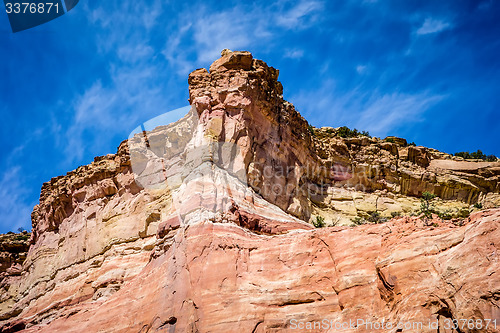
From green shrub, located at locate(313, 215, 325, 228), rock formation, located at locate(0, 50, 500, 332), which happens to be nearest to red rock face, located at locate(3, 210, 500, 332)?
rock formation, located at locate(0, 50, 500, 332)

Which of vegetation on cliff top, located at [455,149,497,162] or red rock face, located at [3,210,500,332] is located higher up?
vegetation on cliff top, located at [455,149,497,162]

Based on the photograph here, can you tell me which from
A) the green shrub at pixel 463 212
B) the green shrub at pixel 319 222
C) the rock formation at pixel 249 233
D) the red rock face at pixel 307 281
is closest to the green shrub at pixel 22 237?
the rock formation at pixel 249 233

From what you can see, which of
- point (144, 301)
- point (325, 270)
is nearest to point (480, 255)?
point (325, 270)

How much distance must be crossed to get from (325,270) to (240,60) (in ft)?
56.4

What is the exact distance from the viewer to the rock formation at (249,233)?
43.0 ft

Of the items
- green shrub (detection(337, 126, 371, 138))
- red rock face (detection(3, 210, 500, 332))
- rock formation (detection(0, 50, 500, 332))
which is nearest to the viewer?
red rock face (detection(3, 210, 500, 332))

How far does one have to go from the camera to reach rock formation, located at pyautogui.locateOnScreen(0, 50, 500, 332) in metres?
13.1

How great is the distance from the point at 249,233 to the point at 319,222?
9.37 metres

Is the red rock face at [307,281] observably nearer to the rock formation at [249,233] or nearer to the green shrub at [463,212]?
the rock formation at [249,233]

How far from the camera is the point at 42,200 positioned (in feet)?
122

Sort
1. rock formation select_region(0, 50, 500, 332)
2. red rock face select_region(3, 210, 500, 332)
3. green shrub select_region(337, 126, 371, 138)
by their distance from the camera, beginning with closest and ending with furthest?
red rock face select_region(3, 210, 500, 332) → rock formation select_region(0, 50, 500, 332) → green shrub select_region(337, 126, 371, 138)

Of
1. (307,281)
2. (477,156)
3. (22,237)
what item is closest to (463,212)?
(477,156)

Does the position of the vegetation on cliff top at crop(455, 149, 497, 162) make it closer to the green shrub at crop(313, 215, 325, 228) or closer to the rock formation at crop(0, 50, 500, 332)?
the rock formation at crop(0, 50, 500, 332)

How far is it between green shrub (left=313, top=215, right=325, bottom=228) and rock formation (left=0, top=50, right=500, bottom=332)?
68 cm
